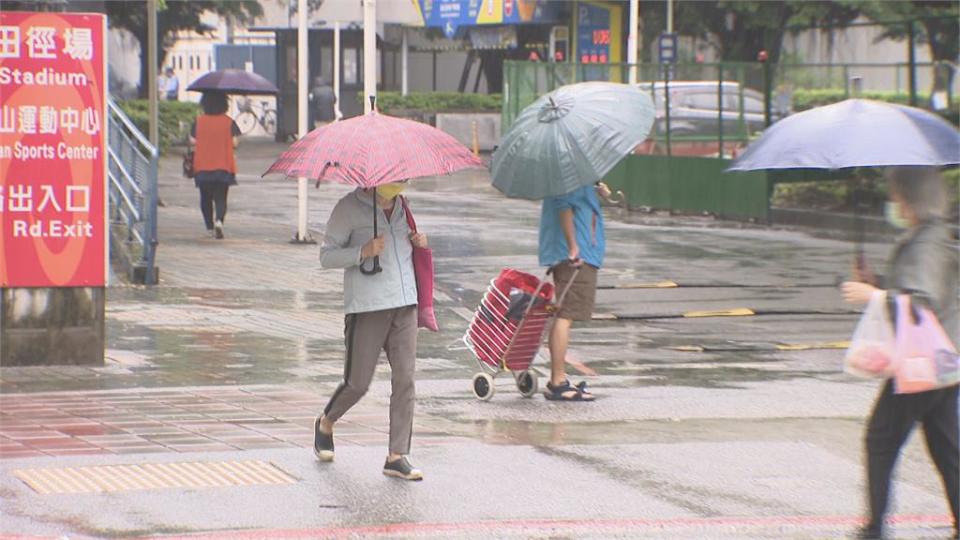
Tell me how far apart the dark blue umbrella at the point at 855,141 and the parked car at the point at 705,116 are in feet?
61.2

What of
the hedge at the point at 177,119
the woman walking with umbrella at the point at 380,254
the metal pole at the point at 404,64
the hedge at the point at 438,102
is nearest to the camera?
the woman walking with umbrella at the point at 380,254

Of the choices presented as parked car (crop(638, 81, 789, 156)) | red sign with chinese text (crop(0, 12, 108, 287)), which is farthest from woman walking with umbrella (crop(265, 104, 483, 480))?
parked car (crop(638, 81, 789, 156))

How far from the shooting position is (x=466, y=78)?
49000mm

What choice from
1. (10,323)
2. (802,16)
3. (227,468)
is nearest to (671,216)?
(802,16)

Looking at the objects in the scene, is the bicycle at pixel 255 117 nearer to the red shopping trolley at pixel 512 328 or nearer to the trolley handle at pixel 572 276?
the red shopping trolley at pixel 512 328

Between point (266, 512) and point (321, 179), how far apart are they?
1532 mm

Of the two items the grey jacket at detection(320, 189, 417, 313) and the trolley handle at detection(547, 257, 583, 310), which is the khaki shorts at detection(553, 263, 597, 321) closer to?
the trolley handle at detection(547, 257, 583, 310)

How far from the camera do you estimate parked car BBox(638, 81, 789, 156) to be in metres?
26.0

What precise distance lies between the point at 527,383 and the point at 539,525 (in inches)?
135

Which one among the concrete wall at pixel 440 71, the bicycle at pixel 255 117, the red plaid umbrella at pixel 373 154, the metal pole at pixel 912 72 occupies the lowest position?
the red plaid umbrella at pixel 373 154

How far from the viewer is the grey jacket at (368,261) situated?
791 cm

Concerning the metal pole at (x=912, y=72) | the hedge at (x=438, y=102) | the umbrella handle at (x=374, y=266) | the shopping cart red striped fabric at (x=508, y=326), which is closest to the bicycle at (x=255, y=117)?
the hedge at (x=438, y=102)

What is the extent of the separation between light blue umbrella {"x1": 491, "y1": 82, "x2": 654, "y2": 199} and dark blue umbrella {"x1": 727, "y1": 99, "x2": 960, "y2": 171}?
2794 millimetres

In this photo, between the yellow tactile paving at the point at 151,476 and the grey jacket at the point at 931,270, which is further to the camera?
the yellow tactile paving at the point at 151,476
